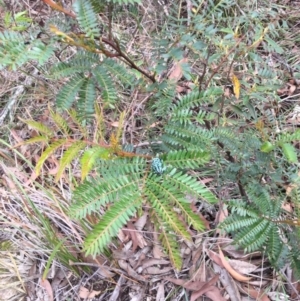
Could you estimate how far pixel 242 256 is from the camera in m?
1.82

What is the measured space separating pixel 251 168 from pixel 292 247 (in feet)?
1.09

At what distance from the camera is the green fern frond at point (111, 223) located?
1086 mm

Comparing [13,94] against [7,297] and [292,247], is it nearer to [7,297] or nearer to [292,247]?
[7,297]

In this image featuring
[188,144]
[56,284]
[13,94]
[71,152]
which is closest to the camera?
[71,152]

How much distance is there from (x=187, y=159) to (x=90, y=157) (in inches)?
11.8

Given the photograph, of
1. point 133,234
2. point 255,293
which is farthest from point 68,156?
point 255,293

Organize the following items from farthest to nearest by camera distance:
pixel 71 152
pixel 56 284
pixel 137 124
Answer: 1. pixel 137 124
2. pixel 56 284
3. pixel 71 152

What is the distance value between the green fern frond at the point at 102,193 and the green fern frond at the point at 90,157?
8 cm

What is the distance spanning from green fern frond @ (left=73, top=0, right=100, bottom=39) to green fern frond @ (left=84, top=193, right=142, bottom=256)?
0.51 metres

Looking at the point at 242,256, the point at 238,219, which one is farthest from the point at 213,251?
the point at 238,219

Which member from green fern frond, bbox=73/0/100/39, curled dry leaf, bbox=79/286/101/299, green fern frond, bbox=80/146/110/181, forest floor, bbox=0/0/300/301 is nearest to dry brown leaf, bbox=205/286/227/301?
forest floor, bbox=0/0/300/301

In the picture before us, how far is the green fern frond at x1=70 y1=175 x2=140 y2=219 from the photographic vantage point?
45.7 inches

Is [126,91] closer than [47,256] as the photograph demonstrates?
No

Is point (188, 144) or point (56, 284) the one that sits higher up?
point (188, 144)
